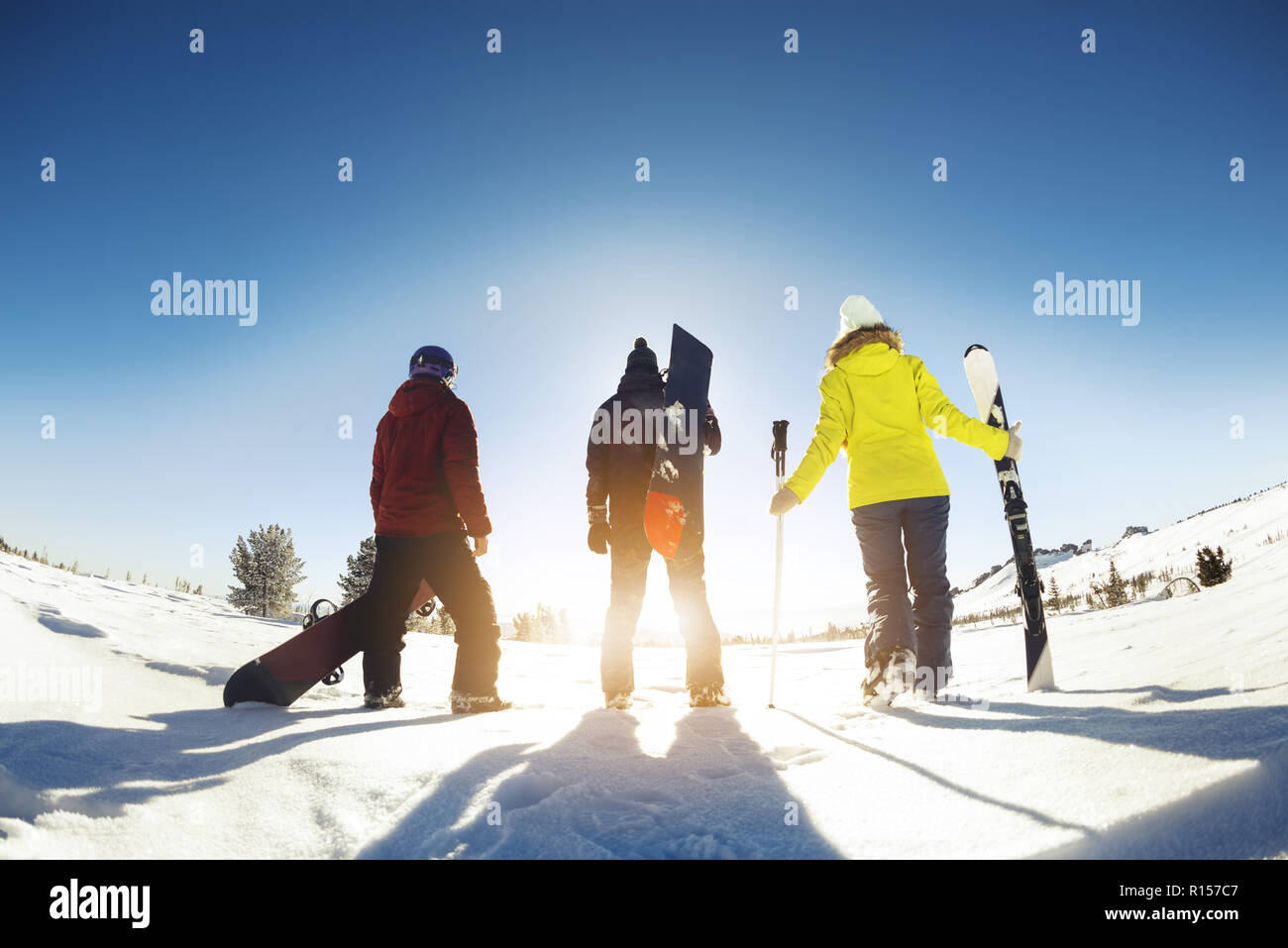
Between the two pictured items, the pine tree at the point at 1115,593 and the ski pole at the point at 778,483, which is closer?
the ski pole at the point at 778,483

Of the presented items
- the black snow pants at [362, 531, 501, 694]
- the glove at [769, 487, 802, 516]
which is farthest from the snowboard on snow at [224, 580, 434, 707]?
the glove at [769, 487, 802, 516]

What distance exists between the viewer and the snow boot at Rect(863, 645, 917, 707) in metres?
3.34

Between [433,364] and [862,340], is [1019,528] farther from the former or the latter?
[433,364]

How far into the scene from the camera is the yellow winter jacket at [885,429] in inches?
144

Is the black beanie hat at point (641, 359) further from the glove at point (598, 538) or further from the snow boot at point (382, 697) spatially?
the snow boot at point (382, 697)

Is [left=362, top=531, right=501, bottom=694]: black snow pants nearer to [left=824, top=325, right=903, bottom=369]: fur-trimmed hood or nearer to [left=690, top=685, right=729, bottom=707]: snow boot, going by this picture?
[left=690, top=685, right=729, bottom=707]: snow boot

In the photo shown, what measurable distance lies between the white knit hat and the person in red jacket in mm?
3032

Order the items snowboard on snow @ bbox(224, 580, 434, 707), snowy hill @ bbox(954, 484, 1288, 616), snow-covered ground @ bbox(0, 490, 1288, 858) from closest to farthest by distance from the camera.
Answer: snow-covered ground @ bbox(0, 490, 1288, 858) → snowboard on snow @ bbox(224, 580, 434, 707) → snowy hill @ bbox(954, 484, 1288, 616)

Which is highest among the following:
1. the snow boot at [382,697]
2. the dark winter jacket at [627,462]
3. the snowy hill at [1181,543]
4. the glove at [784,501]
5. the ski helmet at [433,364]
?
the ski helmet at [433,364]

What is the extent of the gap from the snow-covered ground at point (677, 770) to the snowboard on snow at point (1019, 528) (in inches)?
10.4

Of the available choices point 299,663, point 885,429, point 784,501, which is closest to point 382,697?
point 299,663

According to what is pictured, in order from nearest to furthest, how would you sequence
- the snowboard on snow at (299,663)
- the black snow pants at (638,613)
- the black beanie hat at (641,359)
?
1. the snowboard on snow at (299,663)
2. the black snow pants at (638,613)
3. the black beanie hat at (641,359)

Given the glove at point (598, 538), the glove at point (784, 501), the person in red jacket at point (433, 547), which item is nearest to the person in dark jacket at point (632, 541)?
the glove at point (598, 538)
